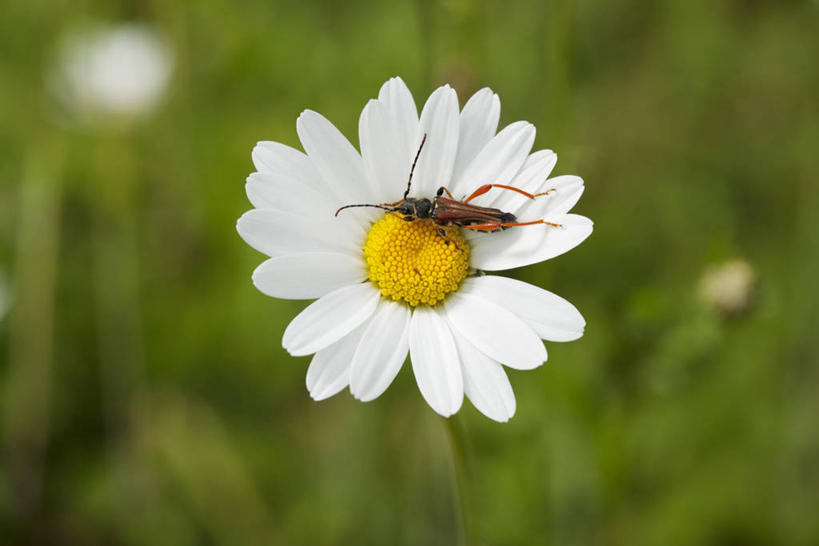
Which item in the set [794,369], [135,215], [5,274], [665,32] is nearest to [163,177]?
[135,215]

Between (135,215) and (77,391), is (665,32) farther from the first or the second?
(77,391)

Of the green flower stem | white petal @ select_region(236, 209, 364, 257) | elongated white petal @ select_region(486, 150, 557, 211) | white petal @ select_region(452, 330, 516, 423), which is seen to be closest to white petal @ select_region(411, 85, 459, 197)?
elongated white petal @ select_region(486, 150, 557, 211)

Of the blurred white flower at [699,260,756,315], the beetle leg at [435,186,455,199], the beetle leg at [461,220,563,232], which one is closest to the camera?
the beetle leg at [461,220,563,232]

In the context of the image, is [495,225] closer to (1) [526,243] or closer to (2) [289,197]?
(1) [526,243]

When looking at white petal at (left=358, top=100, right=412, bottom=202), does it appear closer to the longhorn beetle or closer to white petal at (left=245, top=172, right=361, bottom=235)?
the longhorn beetle

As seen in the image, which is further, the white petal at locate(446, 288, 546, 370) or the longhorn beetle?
the longhorn beetle

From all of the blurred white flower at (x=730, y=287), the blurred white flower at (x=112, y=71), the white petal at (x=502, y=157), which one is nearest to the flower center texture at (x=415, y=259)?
the white petal at (x=502, y=157)
